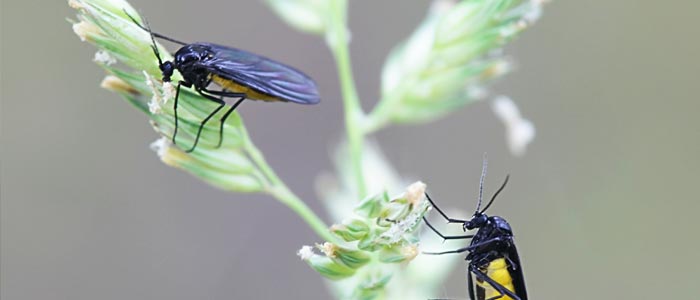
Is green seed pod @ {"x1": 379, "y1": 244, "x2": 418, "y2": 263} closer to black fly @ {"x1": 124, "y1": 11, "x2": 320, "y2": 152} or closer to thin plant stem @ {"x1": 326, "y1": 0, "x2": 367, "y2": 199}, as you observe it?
thin plant stem @ {"x1": 326, "y1": 0, "x2": 367, "y2": 199}

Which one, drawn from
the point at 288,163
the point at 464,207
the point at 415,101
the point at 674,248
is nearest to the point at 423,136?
the point at 464,207

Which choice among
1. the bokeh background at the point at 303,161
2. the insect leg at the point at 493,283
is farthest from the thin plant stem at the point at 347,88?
the bokeh background at the point at 303,161

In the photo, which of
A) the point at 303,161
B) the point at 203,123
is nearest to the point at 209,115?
the point at 203,123

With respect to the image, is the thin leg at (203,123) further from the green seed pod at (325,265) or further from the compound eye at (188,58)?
the green seed pod at (325,265)

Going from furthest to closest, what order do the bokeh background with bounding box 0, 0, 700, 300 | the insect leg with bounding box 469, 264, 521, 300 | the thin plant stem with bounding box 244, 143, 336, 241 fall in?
the bokeh background with bounding box 0, 0, 700, 300, the insect leg with bounding box 469, 264, 521, 300, the thin plant stem with bounding box 244, 143, 336, 241

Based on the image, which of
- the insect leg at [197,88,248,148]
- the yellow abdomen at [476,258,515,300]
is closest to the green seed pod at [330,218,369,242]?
the insect leg at [197,88,248,148]

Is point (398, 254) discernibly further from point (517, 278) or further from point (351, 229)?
point (517, 278)
